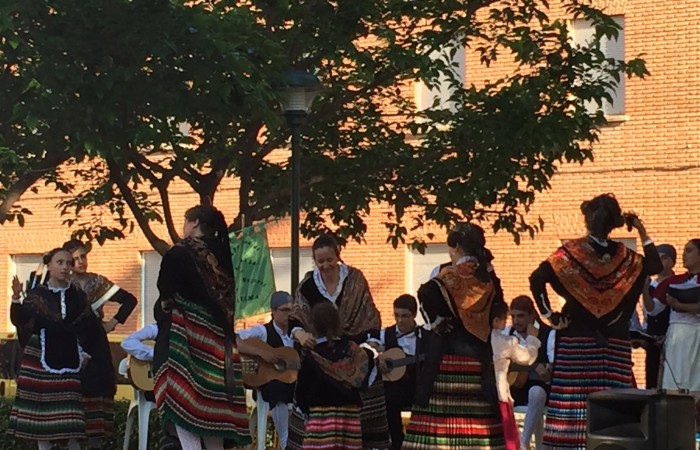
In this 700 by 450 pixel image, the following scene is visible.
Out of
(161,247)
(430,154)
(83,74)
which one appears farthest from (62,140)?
(430,154)

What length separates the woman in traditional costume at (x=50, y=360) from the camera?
13.1 meters

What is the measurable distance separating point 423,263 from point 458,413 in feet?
50.8

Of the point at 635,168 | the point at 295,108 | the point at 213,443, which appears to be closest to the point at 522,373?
the point at 295,108

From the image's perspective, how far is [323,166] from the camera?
1591cm

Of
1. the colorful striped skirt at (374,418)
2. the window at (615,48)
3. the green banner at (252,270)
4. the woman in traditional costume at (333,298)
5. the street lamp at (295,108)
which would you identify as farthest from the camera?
the window at (615,48)

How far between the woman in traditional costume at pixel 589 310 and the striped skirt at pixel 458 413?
59cm

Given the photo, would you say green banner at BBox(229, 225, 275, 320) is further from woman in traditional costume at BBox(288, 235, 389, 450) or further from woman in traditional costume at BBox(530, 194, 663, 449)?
woman in traditional costume at BBox(530, 194, 663, 449)

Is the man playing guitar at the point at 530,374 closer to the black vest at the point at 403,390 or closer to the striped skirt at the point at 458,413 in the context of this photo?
the black vest at the point at 403,390

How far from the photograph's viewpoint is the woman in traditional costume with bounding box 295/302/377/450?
1055 cm

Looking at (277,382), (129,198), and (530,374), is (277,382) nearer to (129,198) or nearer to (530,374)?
(530,374)

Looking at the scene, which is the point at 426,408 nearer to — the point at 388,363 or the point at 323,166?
the point at 388,363

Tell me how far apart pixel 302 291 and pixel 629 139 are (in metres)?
13.0

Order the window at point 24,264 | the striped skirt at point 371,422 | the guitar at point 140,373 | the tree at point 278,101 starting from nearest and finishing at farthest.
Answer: the striped skirt at point 371,422 < the tree at point 278,101 < the guitar at point 140,373 < the window at point 24,264

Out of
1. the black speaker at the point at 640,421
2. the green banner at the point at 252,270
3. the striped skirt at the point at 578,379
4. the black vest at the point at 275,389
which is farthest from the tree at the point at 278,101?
the black speaker at the point at 640,421
